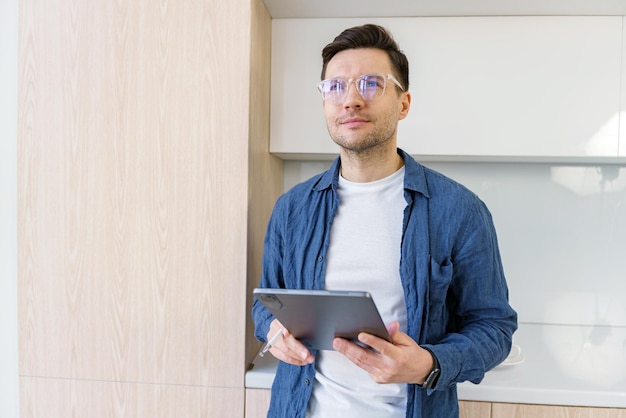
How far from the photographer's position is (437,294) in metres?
1.10

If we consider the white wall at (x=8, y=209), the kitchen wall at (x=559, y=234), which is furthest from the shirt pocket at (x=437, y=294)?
the white wall at (x=8, y=209)

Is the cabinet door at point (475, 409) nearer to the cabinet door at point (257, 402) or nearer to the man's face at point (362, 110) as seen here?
the cabinet door at point (257, 402)

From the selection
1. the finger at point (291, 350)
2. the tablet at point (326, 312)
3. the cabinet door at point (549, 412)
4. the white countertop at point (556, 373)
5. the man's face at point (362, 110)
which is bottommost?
the cabinet door at point (549, 412)

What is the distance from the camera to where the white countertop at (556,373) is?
1.29 meters

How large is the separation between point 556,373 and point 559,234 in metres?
0.68

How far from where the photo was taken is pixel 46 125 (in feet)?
4.85

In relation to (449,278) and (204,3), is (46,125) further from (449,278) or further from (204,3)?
(449,278)

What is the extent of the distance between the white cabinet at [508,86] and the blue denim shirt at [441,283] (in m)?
0.51

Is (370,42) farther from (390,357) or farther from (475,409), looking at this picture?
(475,409)

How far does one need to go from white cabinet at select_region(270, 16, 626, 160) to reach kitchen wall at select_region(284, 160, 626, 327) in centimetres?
28

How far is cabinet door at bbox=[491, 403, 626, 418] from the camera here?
4.20 feet

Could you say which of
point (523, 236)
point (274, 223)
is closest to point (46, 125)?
point (274, 223)

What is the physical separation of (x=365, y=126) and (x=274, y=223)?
0.37m

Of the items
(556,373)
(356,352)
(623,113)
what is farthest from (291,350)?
(623,113)
